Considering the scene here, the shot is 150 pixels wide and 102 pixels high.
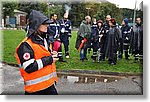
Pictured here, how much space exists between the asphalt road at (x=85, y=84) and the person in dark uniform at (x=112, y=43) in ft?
0.63

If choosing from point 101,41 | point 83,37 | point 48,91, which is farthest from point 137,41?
point 48,91

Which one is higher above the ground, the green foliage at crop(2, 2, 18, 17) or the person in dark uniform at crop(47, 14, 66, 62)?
the green foliage at crop(2, 2, 18, 17)

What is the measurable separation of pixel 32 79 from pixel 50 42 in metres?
0.47

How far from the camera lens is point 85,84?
3238 mm

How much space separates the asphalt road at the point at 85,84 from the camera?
3193 millimetres

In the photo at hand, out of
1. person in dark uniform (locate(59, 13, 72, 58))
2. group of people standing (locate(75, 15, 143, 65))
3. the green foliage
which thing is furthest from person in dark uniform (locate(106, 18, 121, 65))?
the green foliage

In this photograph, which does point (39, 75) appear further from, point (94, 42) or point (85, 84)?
point (94, 42)

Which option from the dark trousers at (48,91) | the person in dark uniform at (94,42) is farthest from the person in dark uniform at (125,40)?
the dark trousers at (48,91)

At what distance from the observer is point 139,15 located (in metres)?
3.20

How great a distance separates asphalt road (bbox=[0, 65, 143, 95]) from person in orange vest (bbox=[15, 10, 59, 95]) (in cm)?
38

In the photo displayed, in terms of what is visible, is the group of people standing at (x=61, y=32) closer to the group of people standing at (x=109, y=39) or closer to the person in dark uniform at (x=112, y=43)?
the group of people standing at (x=109, y=39)

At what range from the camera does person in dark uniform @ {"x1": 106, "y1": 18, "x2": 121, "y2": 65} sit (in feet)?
10.8

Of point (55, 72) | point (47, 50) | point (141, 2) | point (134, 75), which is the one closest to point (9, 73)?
point (55, 72)

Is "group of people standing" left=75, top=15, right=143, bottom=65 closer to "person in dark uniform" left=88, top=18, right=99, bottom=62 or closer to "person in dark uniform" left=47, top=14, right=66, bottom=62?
"person in dark uniform" left=88, top=18, right=99, bottom=62
